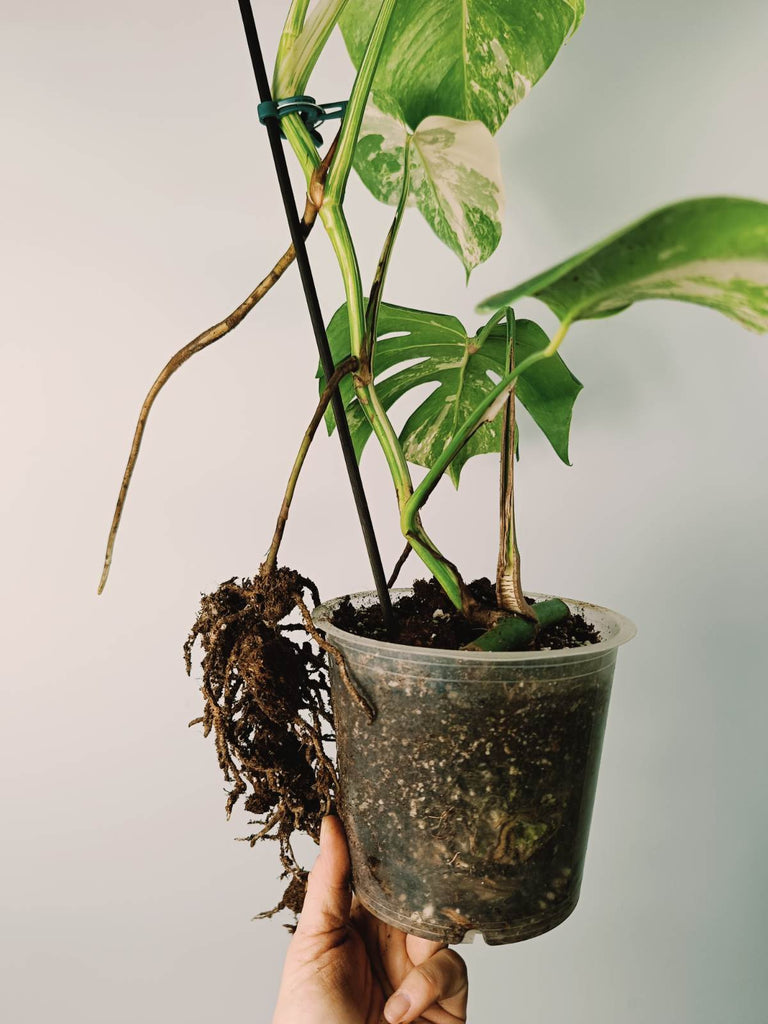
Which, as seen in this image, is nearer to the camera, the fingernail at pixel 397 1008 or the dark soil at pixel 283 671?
the dark soil at pixel 283 671

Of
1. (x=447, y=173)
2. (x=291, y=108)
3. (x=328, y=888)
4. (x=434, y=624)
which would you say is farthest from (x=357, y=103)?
(x=328, y=888)

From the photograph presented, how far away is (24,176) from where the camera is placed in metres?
0.91

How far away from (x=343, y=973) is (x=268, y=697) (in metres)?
0.35

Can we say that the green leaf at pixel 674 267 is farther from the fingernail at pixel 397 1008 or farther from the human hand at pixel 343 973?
the fingernail at pixel 397 1008

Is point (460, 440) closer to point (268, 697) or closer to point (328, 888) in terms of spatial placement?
point (268, 697)

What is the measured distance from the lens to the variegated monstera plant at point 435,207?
1.96ft

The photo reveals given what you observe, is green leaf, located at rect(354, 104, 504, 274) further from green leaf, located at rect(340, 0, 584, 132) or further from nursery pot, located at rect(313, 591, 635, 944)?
nursery pot, located at rect(313, 591, 635, 944)

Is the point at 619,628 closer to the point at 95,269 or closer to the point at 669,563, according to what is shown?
the point at 669,563

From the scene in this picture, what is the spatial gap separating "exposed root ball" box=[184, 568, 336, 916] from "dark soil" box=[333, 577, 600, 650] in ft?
0.19

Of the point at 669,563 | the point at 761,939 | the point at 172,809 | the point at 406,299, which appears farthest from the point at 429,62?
the point at 761,939

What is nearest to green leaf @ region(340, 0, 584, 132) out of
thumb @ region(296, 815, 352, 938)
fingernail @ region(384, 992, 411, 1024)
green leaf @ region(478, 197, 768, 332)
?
green leaf @ region(478, 197, 768, 332)

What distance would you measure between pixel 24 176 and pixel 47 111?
0.27 ft

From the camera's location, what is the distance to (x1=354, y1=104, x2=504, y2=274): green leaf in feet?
2.31

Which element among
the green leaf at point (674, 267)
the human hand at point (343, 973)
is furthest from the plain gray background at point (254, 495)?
the green leaf at point (674, 267)
